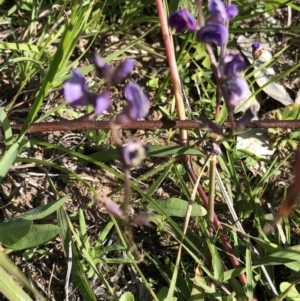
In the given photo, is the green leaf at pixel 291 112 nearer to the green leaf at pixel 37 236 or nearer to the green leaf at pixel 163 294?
the green leaf at pixel 163 294

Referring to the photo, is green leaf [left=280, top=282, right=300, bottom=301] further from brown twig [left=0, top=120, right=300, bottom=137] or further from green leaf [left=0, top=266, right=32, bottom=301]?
green leaf [left=0, top=266, right=32, bottom=301]

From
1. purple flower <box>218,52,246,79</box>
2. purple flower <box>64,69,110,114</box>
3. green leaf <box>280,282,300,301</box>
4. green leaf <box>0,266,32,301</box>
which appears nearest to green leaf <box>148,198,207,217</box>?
green leaf <box>280,282,300,301</box>

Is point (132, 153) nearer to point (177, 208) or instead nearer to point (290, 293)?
point (177, 208)

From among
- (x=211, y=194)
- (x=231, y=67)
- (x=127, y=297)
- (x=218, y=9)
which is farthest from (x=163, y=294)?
(x=218, y=9)

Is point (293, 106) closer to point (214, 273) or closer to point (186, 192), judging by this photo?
point (186, 192)

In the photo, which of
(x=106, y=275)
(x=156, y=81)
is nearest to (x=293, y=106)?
(x=156, y=81)

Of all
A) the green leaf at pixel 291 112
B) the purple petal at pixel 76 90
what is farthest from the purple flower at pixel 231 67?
the green leaf at pixel 291 112
